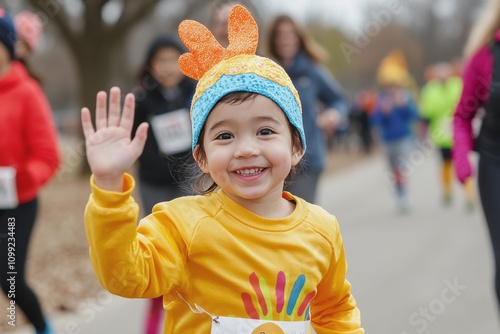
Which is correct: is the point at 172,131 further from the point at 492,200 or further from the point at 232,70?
the point at 232,70

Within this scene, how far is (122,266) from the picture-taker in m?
1.79

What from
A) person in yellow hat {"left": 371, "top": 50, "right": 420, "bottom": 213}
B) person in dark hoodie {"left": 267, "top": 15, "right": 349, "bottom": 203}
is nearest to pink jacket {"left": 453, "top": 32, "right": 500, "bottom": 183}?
person in dark hoodie {"left": 267, "top": 15, "right": 349, "bottom": 203}

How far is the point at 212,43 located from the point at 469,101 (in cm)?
220

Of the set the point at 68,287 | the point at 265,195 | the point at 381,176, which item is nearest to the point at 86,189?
the point at 381,176

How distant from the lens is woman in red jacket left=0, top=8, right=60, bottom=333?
3.81 meters

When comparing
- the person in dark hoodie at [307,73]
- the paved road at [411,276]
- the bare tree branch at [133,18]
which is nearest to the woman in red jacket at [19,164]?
the paved road at [411,276]

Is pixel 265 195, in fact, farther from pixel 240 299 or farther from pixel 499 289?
pixel 499 289

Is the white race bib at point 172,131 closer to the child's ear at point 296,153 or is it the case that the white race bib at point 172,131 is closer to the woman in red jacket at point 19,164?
the woman in red jacket at point 19,164

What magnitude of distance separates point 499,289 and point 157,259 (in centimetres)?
224

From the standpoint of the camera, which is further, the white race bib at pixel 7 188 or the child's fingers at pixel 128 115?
the white race bib at pixel 7 188

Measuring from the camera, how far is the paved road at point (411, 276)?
4.95 meters

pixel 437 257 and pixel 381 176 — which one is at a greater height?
pixel 437 257

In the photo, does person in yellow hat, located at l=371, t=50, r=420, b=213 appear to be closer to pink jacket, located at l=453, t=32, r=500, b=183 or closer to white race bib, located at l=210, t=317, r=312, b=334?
pink jacket, located at l=453, t=32, r=500, b=183

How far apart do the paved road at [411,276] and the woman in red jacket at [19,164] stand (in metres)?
1.07
